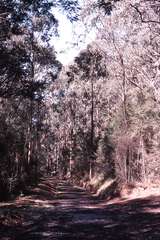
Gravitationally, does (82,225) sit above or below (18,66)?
below

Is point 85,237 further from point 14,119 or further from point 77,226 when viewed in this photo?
point 14,119

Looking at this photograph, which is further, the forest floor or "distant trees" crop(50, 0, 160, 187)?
"distant trees" crop(50, 0, 160, 187)

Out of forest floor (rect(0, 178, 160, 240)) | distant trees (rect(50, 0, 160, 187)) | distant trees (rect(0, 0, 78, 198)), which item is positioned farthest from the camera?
distant trees (rect(50, 0, 160, 187))

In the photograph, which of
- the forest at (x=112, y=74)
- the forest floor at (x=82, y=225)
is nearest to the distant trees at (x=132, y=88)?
the forest at (x=112, y=74)

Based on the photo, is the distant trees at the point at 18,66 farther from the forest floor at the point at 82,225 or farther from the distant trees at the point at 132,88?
the forest floor at the point at 82,225

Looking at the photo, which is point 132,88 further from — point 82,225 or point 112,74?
point 82,225

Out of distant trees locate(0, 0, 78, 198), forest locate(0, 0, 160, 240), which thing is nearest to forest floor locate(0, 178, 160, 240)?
forest locate(0, 0, 160, 240)

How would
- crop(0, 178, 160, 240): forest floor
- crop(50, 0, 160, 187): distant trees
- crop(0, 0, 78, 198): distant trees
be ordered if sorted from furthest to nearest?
crop(50, 0, 160, 187): distant trees
crop(0, 0, 78, 198): distant trees
crop(0, 178, 160, 240): forest floor

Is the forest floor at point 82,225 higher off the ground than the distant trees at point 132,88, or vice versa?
the distant trees at point 132,88

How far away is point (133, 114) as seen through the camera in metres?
34.9

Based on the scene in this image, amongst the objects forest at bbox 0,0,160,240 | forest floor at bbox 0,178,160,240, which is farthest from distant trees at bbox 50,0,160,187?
forest floor at bbox 0,178,160,240

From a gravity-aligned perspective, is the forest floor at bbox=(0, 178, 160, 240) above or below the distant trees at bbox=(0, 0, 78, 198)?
below

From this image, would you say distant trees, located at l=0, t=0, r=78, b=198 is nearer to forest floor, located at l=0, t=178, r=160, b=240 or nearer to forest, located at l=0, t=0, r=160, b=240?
forest, located at l=0, t=0, r=160, b=240

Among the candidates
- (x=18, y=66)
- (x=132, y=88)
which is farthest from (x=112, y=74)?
(x=18, y=66)
